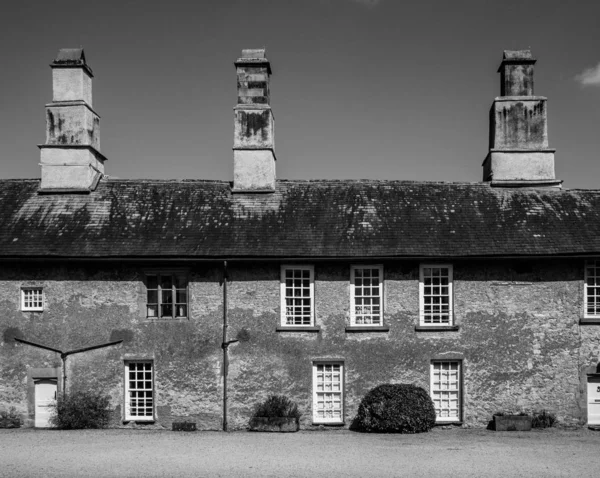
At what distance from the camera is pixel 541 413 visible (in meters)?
19.8

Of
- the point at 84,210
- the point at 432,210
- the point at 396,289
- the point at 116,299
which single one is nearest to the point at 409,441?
the point at 396,289

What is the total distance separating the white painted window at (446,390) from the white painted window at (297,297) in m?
4.47

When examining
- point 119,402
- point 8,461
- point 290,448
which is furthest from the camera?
point 119,402

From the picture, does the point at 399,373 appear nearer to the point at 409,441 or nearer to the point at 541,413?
the point at 409,441

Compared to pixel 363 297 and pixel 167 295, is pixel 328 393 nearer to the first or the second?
pixel 363 297

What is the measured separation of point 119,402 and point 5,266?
5.86 metres

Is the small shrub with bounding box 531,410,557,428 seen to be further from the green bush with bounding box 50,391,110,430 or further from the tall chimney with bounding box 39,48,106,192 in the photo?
the tall chimney with bounding box 39,48,106,192

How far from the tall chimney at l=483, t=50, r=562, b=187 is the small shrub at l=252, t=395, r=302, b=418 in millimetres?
11457

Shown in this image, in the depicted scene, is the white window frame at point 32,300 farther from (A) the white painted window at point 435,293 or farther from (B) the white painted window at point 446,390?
(B) the white painted window at point 446,390

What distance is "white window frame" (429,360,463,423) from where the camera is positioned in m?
19.9

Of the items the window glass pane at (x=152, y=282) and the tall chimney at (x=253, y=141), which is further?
the tall chimney at (x=253, y=141)

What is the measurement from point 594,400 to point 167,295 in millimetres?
14435

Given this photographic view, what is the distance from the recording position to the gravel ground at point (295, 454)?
1398 centimetres

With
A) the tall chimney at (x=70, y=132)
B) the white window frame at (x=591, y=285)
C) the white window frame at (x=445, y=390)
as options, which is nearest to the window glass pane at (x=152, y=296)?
the tall chimney at (x=70, y=132)
